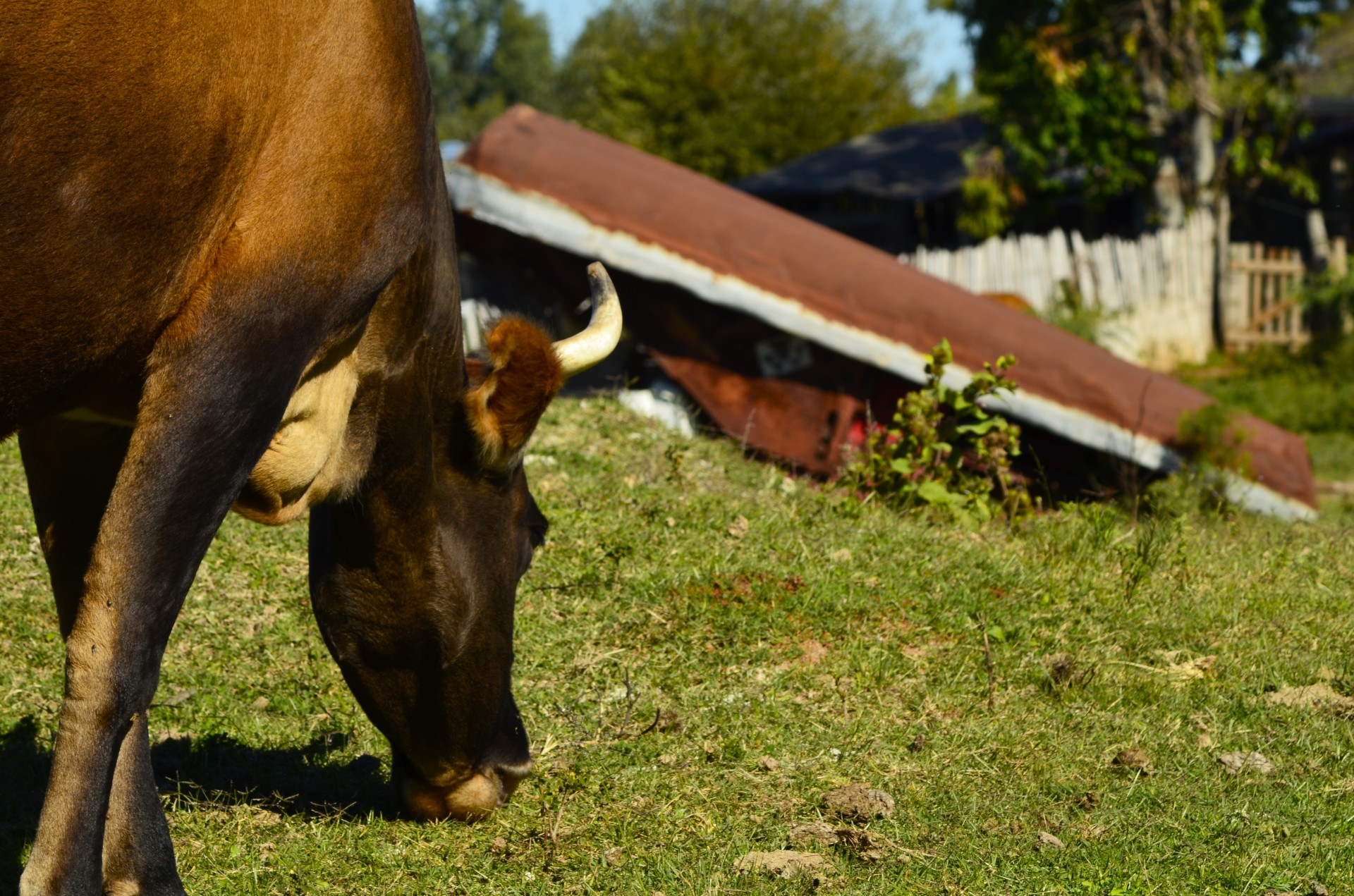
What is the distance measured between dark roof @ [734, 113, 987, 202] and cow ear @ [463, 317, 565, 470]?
68.1 ft

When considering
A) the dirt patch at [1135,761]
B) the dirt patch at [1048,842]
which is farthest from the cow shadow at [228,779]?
the dirt patch at [1135,761]

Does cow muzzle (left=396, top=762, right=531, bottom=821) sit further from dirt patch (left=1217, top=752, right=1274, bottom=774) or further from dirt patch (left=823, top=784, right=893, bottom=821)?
dirt patch (left=1217, top=752, right=1274, bottom=774)

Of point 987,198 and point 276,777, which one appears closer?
point 276,777

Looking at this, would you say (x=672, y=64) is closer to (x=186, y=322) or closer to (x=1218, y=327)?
(x=1218, y=327)

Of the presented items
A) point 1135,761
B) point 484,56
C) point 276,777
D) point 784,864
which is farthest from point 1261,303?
point 484,56

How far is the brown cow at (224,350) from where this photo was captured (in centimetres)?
205

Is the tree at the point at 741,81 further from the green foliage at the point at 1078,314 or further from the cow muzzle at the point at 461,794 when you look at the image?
the cow muzzle at the point at 461,794

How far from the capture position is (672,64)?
114ft

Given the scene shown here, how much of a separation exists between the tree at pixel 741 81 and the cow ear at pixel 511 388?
102 feet

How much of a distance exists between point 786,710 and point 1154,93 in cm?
1571

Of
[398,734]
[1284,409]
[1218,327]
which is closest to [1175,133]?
[1218,327]

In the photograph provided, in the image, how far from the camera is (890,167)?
1016 inches

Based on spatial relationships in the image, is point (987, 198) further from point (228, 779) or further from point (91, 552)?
point (91, 552)

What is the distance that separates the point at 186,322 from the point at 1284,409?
40.4 feet
